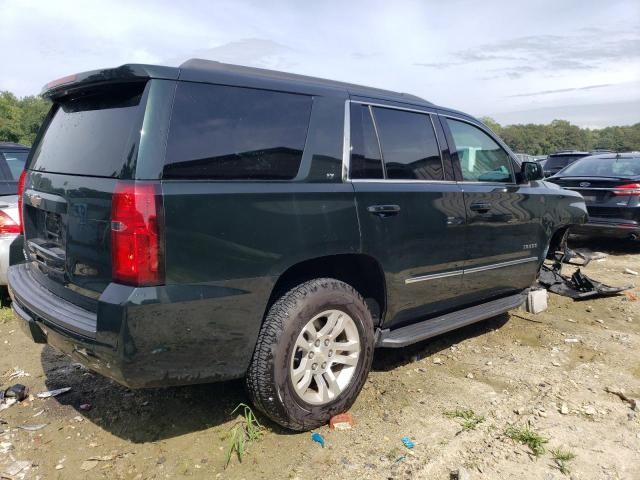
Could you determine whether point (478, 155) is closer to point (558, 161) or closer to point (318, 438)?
point (318, 438)

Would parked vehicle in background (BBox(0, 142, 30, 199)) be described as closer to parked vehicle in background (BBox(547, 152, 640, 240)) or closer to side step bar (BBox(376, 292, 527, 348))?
side step bar (BBox(376, 292, 527, 348))

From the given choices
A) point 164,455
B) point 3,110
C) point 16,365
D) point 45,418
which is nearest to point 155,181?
point 164,455

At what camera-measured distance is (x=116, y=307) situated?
228cm

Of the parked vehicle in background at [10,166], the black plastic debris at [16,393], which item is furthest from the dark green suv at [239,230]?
the parked vehicle in background at [10,166]

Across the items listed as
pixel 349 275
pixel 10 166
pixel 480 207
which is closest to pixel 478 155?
pixel 480 207

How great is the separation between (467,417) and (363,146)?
174 cm

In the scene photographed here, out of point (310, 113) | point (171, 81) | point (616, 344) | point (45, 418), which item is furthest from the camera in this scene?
point (616, 344)

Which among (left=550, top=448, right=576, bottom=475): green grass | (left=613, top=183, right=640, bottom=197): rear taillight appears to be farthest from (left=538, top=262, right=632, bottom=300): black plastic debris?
(left=550, top=448, right=576, bottom=475): green grass

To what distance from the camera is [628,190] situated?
24.9 ft

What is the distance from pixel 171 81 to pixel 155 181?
50 cm

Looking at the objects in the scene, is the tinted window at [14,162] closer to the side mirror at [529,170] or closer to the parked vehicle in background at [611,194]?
the side mirror at [529,170]

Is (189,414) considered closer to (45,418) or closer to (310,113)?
(45,418)

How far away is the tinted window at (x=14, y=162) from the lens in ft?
18.2

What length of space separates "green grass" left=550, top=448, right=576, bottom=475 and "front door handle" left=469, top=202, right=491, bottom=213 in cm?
170
